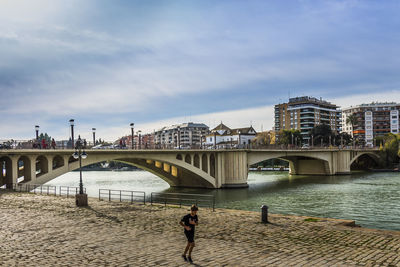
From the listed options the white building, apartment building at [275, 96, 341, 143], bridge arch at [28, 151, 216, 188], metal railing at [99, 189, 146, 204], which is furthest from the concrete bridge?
the white building

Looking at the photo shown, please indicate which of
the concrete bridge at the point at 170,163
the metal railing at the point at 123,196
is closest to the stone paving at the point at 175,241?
the metal railing at the point at 123,196

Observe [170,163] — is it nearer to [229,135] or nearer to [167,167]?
[167,167]

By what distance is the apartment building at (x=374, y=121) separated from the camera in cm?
17138

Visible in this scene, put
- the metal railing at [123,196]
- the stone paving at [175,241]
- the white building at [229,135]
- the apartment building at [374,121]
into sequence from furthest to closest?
1. the white building at [229,135]
2. the apartment building at [374,121]
3. the metal railing at [123,196]
4. the stone paving at [175,241]

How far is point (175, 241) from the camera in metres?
15.8

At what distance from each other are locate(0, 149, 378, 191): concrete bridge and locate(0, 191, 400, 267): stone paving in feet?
46.3

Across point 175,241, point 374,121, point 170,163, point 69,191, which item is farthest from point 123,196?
point 374,121

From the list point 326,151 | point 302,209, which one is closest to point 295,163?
point 326,151

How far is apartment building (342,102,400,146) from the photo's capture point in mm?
171375

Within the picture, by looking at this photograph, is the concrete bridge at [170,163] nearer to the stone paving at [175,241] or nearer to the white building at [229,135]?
the stone paving at [175,241]

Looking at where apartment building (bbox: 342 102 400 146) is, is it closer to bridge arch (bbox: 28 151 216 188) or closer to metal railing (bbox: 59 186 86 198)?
bridge arch (bbox: 28 151 216 188)

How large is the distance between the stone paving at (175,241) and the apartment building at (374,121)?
6432 inches

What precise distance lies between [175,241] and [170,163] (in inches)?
1464

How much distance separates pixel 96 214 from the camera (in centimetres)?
2303
